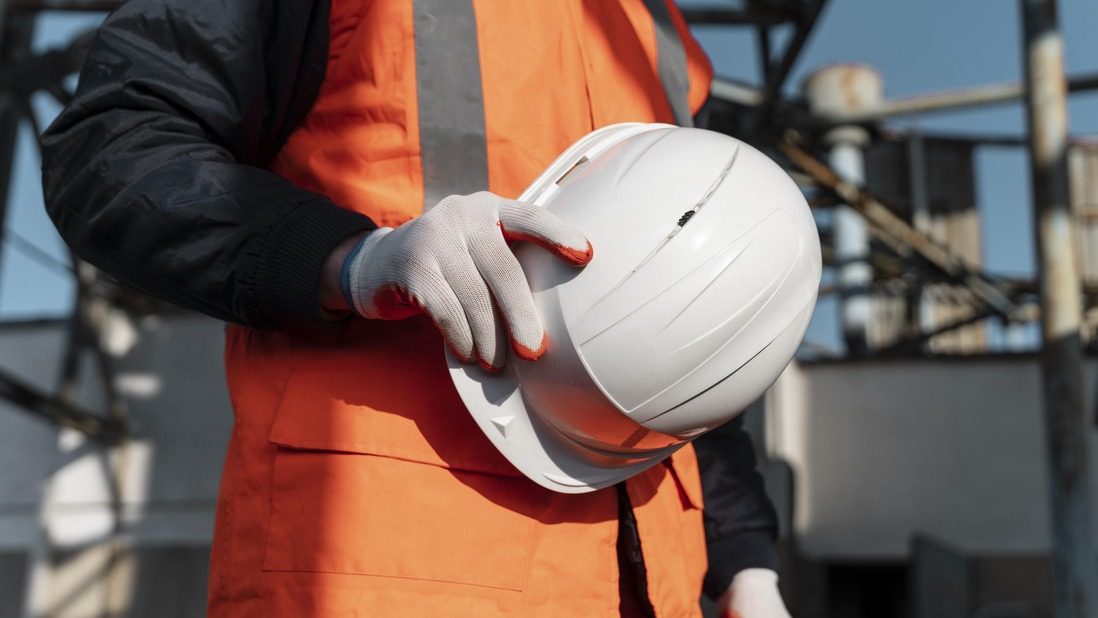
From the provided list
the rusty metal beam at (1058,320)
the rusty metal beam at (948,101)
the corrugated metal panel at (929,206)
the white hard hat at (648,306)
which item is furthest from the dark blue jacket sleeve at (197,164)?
the corrugated metal panel at (929,206)

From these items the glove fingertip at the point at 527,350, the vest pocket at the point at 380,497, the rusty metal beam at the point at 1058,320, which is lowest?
the rusty metal beam at the point at 1058,320

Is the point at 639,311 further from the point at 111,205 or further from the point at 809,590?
the point at 809,590

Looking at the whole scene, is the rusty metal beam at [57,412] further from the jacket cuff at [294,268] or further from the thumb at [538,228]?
the thumb at [538,228]

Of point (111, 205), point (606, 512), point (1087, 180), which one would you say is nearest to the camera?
point (111, 205)

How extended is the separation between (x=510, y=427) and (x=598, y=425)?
0.10m

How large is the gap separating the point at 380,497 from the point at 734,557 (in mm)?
653

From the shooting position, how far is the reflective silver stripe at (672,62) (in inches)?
64.5

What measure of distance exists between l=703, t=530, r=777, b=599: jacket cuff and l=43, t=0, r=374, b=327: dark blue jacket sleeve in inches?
29.4

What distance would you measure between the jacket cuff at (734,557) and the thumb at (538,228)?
661 millimetres

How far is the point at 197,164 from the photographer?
123 centimetres

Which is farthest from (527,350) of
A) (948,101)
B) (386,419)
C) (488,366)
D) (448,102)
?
(948,101)

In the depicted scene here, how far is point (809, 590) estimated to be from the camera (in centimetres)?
652

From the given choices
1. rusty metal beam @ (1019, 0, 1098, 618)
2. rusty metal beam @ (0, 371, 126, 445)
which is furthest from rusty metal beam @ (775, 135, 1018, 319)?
rusty metal beam @ (0, 371, 126, 445)

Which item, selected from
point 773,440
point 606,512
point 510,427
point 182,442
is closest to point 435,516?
point 510,427
